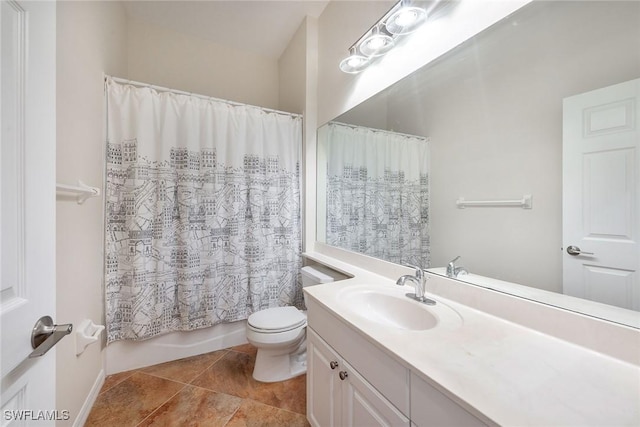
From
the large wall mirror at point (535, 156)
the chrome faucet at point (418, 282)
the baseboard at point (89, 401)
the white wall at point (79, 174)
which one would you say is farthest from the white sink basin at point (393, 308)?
the baseboard at point (89, 401)

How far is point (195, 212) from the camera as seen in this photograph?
1.89m

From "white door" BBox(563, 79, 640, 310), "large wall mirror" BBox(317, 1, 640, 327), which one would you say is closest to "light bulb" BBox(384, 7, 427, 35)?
"large wall mirror" BBox(317, 1, 640, 327)

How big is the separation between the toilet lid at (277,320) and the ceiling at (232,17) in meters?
2.48

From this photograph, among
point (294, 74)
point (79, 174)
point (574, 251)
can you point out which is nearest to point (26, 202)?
point (79, 174)

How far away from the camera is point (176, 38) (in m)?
2.41

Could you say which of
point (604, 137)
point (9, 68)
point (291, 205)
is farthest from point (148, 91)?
point (604, 137)

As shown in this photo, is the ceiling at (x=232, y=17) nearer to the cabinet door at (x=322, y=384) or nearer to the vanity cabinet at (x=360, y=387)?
the vanity cabinet at (x=360, y=387)

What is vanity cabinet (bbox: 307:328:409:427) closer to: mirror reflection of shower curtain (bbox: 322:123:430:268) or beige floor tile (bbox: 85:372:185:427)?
mirror reflection of shower curtain (bbox: 322:123:430:268)

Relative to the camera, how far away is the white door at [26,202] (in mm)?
486

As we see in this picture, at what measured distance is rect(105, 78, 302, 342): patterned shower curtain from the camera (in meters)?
1.69

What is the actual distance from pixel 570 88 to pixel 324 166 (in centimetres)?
160

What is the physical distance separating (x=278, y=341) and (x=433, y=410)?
1.17m

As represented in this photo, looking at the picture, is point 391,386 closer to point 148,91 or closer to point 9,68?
point 9,68

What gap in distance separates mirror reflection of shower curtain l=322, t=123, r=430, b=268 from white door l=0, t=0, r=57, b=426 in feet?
4.63
